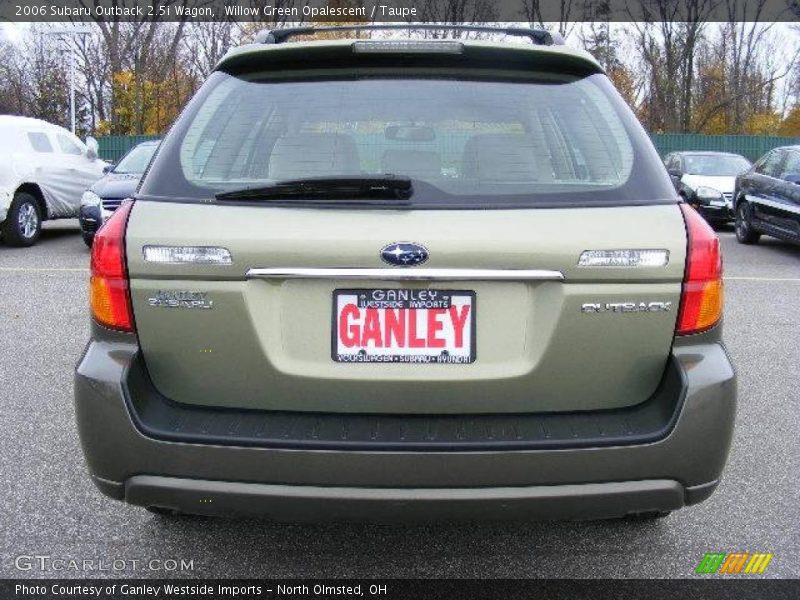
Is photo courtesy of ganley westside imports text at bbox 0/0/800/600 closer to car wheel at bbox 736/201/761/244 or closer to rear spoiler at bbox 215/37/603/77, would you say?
rear spoiler at bbox 215/37/603/77

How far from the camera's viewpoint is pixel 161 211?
7.87ft

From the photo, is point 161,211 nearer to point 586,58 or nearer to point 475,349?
point 475,349

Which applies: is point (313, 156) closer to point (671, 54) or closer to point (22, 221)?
point (22, 221)

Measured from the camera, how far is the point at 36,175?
480 inches

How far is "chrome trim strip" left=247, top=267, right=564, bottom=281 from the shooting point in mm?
2268

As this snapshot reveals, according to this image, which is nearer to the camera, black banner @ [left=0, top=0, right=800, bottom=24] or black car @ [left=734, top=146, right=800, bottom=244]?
black car @ [left=734, top=146, right=800, bottom=244]

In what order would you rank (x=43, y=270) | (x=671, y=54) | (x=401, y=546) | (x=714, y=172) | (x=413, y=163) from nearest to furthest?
1. (x=413, y=163)
2. (x=401, y=546)
3. (x=43, y=270)
4. (x=714, y=172)
5. (x=671, y=54)

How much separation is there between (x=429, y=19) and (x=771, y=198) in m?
24.2

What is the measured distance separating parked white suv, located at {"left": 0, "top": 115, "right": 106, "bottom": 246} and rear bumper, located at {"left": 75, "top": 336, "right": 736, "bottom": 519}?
34.3 ft

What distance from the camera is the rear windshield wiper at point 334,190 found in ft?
7.80

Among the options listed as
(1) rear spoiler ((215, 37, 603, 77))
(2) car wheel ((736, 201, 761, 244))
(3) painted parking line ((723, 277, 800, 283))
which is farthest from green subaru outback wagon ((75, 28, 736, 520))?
(2) car wheel ((736, 201, 761, 244))

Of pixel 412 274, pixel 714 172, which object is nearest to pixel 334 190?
pixel 412 274

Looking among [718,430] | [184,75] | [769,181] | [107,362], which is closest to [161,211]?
[107,362]

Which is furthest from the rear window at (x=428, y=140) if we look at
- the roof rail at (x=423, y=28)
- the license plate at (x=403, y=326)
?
the roof rail at (x=423, y=28)
